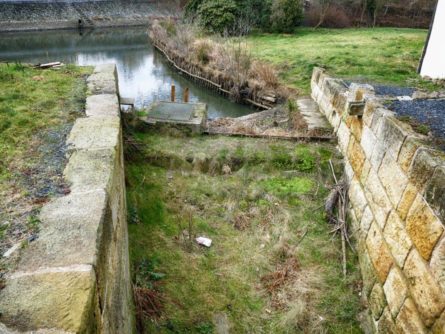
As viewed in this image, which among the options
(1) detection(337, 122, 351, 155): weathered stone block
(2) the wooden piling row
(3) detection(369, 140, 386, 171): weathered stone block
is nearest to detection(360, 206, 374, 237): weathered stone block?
(3) detection(369, 140, 386, 171): weathered stone block

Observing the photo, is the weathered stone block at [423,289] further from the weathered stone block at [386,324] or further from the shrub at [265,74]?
the shrub at [265,74]

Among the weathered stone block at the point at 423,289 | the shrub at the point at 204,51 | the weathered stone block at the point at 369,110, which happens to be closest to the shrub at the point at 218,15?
the shrub at the point at 204,51

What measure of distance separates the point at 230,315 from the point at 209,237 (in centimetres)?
126

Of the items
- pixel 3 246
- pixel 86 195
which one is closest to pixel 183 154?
pixel 86 195

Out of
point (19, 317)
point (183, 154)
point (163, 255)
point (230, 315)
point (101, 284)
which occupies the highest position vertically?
point (19, 317)

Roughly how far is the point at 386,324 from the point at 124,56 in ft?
76.9

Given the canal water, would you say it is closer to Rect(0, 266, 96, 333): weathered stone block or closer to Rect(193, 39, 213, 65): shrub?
Rect(193, 39, 213, 65): shrub

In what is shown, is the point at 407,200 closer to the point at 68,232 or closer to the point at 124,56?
the point at 68,232

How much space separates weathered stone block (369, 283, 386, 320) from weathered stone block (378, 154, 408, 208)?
0.96m

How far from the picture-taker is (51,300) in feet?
5.21

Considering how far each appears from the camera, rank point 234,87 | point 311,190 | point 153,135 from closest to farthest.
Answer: point 311,190, point 153,135, point 234,87

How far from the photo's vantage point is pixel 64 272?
174 centimetres

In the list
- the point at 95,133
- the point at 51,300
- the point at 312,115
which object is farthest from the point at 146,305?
the point at 312,115

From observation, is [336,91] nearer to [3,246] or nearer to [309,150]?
[309,150]
